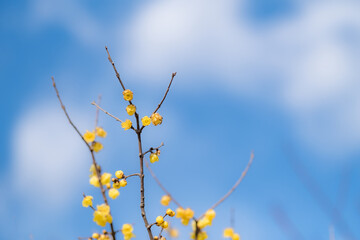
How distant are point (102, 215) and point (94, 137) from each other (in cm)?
60

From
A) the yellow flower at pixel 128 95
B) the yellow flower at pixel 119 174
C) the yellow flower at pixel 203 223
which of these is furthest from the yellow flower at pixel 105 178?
the yellow flower at pixel 203 223

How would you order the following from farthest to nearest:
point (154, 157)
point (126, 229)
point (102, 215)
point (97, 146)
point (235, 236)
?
1. point (154, 157)
2. point (97, 146)
3. point (126, 229)
4. point (102, 215)
5. point (235, 236)

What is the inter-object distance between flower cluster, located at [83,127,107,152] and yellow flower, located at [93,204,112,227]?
48 centimetres

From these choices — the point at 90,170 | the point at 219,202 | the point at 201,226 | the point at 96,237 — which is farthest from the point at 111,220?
the point at 219,202

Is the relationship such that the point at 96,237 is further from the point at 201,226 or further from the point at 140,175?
the point at 201,226

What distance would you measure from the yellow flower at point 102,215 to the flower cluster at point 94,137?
0.48 m

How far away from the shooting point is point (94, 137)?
8.90ft

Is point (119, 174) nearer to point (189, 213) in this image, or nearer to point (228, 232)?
point (189, 213)

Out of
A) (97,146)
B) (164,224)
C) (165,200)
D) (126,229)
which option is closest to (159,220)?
(164,224)

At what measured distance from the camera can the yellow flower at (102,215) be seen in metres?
2.42

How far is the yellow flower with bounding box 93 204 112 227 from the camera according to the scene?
2.42 m

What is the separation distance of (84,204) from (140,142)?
Answer: 2.11 feet

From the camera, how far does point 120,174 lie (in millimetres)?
2664

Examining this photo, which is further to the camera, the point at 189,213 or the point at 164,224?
the point at 164,224
